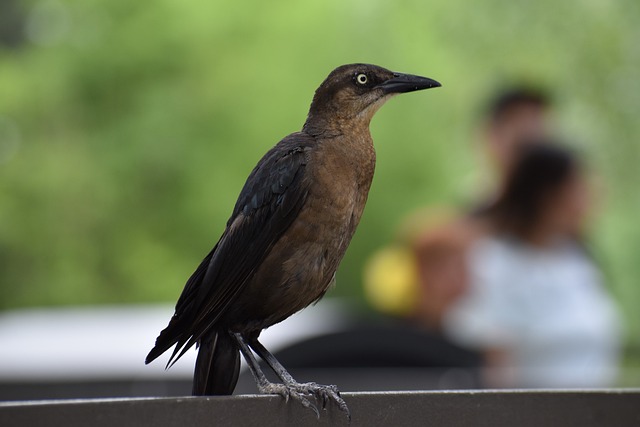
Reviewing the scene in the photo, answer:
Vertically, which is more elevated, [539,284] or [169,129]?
[169,129]

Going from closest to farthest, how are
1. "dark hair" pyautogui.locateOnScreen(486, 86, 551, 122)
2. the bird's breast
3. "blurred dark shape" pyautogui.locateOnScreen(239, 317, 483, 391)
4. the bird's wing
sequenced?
the bird's wing → the bird's breast → "blurred dark shape" pyautogui.locateOnScreen(239, 317, 483, 391) → "dark hair" pyautogui.locateOnScreen(486, 86, 551, 122)

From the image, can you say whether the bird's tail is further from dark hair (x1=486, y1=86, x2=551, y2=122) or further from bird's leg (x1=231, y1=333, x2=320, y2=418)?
dark hair (x1=486, y1=86, x2=551, y2=122)

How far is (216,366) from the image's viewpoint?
297 centimetres

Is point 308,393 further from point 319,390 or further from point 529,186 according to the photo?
point 529,186

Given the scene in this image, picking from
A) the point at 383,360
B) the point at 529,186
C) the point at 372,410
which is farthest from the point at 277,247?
the point at 529,186

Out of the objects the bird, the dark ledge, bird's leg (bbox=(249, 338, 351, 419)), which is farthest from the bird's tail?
the dark ledge

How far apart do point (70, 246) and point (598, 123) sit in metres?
7.62

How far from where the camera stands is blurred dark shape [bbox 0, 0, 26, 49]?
16938mm

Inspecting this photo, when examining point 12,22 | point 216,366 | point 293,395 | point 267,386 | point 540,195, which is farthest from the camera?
point 12,22

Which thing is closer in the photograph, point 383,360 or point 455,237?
point 383,360

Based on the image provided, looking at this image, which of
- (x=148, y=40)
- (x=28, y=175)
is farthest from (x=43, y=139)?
(x=148, y=40)

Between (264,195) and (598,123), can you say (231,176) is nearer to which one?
(598,123)

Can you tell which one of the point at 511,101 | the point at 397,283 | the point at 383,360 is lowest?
the point at 383,360

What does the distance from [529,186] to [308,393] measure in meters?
4.41
